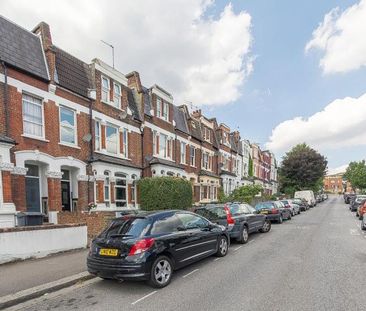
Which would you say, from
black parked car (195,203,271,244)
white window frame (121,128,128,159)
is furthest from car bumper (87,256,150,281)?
white window frame (121,128,128,159)

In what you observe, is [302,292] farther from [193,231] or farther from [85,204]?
[85,204]

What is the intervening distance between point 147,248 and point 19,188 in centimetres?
783

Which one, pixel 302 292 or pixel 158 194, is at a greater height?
pixel 158 194

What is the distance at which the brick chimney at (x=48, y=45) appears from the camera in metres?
13.4

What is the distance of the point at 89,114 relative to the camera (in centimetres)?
1534

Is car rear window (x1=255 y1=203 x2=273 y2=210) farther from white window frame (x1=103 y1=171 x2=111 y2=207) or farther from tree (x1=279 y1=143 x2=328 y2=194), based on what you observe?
tree (x1=279 y1=143 x2=328 y2=194)

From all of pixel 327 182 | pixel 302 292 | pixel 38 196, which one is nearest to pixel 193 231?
pixel 302 292

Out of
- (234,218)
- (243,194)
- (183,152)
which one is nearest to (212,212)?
(234,218)

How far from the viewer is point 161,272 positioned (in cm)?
621

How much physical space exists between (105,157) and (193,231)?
9729mm

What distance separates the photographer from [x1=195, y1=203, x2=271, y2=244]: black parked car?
10.8 metres

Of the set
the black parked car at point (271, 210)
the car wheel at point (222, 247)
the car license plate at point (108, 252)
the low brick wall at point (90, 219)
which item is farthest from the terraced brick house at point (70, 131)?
the car wheel at point (222, 247)

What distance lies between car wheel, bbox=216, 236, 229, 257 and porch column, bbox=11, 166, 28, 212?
7.93m

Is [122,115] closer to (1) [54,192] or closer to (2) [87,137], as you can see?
(2) [87,137]
